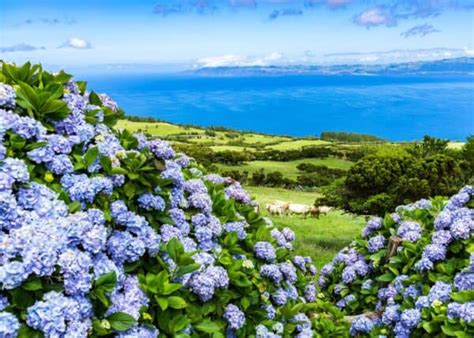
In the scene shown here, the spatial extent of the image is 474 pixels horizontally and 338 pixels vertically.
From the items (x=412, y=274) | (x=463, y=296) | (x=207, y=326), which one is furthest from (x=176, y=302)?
(x=412, y=274)

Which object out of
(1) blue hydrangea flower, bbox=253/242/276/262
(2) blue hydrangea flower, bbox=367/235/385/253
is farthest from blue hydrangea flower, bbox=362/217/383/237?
(1) blue hydrangea flower, bbox=253/242/276/262

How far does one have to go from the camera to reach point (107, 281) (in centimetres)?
353

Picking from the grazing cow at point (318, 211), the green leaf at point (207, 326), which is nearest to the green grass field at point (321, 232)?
the grazing cow at point (318, 211)

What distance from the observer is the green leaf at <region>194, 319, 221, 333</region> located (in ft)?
13.5

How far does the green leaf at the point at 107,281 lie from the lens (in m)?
3.50

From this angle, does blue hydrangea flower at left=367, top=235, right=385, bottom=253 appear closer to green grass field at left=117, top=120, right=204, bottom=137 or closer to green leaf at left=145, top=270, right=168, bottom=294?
green leaf at left=145, top=270, right=168, bottom=294

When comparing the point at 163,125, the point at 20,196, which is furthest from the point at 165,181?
the point at 163,125

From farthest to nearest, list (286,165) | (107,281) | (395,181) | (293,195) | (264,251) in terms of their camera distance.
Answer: (286,165), (293,195), (395,181), (264,251), (107,281)

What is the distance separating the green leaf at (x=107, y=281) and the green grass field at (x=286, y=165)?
4051 cm

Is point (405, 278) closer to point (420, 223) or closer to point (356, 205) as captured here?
point (420, 223)

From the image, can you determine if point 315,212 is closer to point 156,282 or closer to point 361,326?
point 361,326

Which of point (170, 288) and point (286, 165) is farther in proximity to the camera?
point (286, 165)

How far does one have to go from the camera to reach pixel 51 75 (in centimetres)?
453

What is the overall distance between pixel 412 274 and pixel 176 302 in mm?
3766
